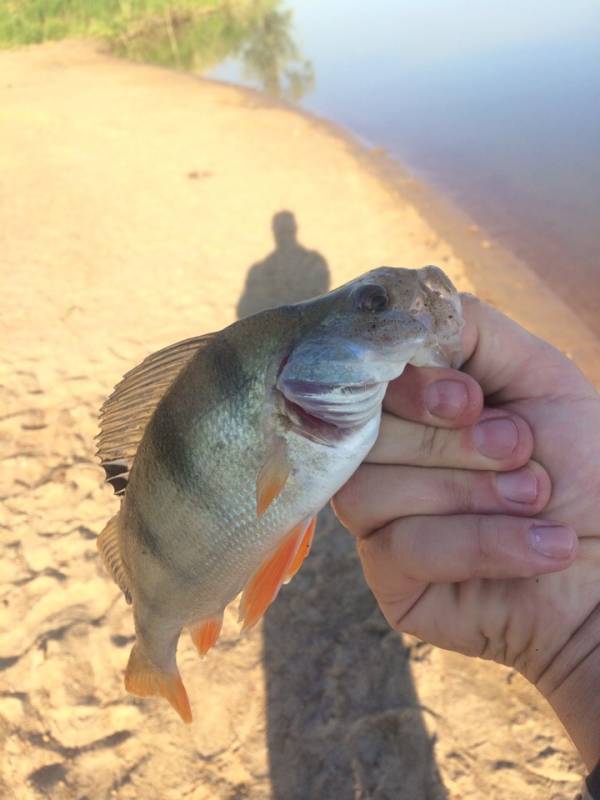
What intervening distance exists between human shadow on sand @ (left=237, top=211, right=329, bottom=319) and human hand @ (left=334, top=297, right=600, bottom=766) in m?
4.26

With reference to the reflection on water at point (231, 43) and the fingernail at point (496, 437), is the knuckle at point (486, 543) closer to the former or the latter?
the fingernail at point (496, 437)

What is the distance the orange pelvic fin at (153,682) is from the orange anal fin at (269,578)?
0.54m

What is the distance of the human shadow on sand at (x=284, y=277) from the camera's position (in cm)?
614

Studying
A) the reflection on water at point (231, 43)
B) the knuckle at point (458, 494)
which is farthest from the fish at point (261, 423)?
the reflection on water at point (231, 43)

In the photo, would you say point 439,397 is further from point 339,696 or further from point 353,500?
point 339,696

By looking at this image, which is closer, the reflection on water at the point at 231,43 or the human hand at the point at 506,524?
the human hand at the point at 506,524

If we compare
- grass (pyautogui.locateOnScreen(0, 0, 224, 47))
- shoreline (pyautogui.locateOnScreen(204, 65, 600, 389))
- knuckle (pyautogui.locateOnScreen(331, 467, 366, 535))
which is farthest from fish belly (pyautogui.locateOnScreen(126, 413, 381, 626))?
grass (pyautogui.locateOnScreen(0, 0, 224, 47))

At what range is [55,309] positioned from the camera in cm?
566

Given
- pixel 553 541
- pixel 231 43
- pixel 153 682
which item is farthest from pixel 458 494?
pixel 231 43

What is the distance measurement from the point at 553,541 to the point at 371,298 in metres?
0.75

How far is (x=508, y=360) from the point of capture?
5.42 feet

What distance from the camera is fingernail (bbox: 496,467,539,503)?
1508 millimetres

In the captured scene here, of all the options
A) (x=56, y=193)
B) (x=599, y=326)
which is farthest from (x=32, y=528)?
(x=56, y=193)

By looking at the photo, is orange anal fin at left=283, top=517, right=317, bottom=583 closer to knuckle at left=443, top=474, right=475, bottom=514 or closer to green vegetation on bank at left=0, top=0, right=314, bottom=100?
knuckle at left=443, top=474, right=475, bottom=514
